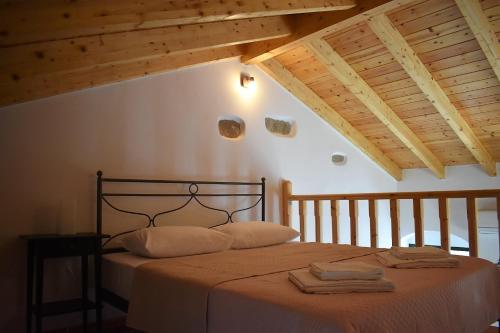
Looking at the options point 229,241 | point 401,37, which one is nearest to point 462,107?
point 401,37

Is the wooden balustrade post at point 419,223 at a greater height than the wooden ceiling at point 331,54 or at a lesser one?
lesser

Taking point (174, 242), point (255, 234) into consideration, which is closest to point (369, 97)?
point (255, 234)

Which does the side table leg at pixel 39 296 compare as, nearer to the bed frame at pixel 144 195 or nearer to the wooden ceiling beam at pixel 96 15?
the bed frame at pixel 144 195

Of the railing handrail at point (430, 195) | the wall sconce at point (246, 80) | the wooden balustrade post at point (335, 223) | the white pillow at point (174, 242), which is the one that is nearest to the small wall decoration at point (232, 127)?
the wall sconce at point (246, 80)

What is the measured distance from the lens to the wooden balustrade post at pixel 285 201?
4.12 m

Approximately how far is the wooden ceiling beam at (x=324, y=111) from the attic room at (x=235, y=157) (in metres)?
0.02

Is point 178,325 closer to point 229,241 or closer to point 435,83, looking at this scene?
point 229,241

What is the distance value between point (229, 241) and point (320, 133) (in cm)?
233

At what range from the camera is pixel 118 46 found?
2436mm

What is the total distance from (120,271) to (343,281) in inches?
58.4

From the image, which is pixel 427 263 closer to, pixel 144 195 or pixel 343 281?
pixel 343 281

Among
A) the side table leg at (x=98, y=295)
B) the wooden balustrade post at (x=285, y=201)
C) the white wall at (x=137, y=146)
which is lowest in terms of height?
the side table leg at (x=98, y=295)

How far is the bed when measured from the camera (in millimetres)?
1270

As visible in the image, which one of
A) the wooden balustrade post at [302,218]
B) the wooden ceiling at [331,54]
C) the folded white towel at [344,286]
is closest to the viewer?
the folded white towel at [344,286]
